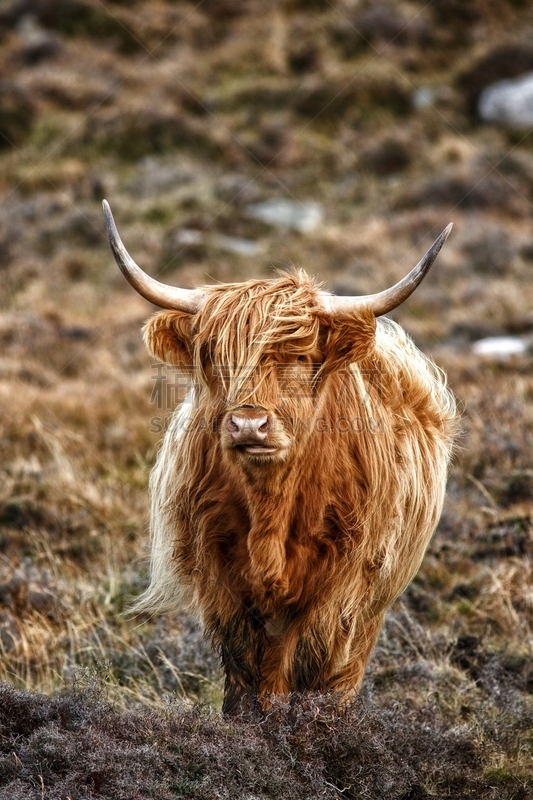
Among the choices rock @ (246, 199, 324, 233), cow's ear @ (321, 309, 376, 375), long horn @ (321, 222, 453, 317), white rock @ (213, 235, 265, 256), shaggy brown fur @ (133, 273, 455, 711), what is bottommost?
white rock @ (213, 235, 265, 256)

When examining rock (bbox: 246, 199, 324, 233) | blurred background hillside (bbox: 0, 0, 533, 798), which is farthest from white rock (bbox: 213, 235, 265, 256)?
rock (bbox: 246, 199, 324, 233)

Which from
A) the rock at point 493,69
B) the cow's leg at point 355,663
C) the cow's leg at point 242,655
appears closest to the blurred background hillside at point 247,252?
the rock at point 493,69

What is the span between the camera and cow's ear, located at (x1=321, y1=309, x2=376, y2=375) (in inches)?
134

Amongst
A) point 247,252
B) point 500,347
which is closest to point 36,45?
point 247,252

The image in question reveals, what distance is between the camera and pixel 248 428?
123 inches

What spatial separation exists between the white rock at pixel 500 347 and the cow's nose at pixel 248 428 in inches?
262

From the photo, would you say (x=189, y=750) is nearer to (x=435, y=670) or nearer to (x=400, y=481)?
(x=400, y=481)

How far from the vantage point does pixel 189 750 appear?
3.03 meters

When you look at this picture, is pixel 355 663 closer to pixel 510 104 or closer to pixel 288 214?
pixel 288 214

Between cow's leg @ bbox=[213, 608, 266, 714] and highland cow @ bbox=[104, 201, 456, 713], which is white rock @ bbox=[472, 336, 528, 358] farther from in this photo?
cow's leg @ bbox=[213, 608, 266, 714]

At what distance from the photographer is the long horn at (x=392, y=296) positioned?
3174 mm

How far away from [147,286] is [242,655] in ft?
4.80

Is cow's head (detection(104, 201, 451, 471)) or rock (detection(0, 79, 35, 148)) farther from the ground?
cow's head (detection(104, 201, 451, 471))

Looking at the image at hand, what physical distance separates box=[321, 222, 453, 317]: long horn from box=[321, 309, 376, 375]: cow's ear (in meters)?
0.03
